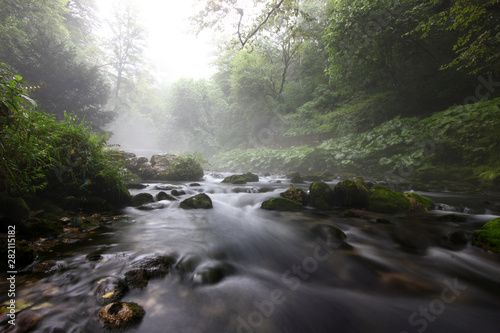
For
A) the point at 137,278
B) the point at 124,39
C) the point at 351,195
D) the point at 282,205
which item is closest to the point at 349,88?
the point at 351,195

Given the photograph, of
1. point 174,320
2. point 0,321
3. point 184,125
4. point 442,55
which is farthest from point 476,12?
point 184,125

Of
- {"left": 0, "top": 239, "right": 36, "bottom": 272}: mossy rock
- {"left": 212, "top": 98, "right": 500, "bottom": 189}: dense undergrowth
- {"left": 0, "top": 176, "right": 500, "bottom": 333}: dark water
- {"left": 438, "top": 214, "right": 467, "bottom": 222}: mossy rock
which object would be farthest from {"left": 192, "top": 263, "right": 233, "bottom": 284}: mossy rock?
{"left": 212, "top": 98, "right": 500, "bottom": 189}: dense undergrowth

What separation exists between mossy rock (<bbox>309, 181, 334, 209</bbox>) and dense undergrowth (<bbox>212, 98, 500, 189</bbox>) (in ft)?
17.8

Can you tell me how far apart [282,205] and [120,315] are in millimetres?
4308

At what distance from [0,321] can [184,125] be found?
30329 millimetres

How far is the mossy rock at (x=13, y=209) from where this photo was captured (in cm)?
286

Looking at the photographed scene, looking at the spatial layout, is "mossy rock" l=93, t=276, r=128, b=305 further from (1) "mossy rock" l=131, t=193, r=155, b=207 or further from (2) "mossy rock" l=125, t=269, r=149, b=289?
(1) "mossy rock" l=131, t=193, r=155, b=207

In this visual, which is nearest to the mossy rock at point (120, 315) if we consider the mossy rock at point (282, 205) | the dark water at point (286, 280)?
the dark water at point (286, 280)

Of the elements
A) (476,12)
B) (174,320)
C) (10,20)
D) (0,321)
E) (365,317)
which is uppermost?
(10,20)

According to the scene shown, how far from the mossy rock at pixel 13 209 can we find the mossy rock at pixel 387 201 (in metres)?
6.68

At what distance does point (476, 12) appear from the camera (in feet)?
20.5

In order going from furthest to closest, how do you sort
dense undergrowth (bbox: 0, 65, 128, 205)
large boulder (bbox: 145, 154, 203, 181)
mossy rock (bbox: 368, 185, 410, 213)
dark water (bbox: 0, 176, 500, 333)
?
large boulder (bbox: 145, 154, 203, 181) → mossy rock (bbox: 368, 185, 410, 213) → dense undergrowth (bbox: 0, 65, 128, 205) → dark water (bbox: 0, 176, 500, 333)

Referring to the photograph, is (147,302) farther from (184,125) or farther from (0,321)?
(184,125)

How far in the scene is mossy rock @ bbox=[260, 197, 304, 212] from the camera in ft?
17.9
